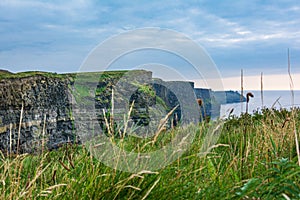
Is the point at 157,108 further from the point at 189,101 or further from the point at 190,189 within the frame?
the point at 190,189

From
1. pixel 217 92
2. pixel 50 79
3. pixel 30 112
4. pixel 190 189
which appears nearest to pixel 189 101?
pixel 217 92

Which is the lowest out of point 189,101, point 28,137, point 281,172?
point 28,137

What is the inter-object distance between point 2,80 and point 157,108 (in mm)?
9007

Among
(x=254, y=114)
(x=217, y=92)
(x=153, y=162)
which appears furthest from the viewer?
(x=254, y=114)

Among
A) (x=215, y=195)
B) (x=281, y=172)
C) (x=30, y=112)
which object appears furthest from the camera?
(x=30, y=112)

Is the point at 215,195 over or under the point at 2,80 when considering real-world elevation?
under

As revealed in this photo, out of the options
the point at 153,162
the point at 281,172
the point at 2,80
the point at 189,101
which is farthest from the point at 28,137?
the point at 281,172

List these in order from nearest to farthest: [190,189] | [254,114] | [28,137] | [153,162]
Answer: [190,189] → [153,162] → [254,114] → [28,137]

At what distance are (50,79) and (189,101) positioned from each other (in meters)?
12.7

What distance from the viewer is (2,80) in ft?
48.1

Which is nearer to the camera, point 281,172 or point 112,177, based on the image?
point 281,172

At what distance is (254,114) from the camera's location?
35.3 ft

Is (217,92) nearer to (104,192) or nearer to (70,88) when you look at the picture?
(104,192)

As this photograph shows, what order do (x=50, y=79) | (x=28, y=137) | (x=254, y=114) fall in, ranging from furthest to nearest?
1. (x=50, y=79)
2. (x=28, y=137)
3. (x=254, y=114)
